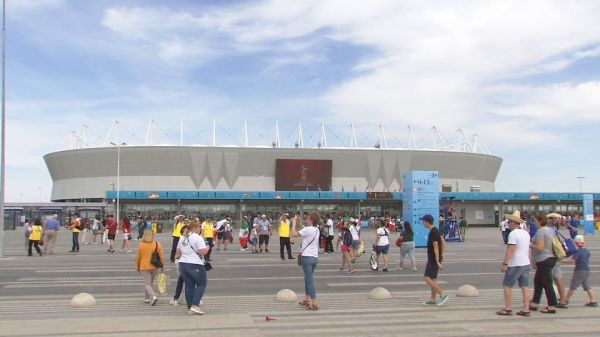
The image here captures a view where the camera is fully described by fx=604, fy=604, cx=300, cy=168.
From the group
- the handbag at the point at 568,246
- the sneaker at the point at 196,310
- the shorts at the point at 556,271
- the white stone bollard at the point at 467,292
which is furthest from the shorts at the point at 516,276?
the sneaker at the point at 196,310

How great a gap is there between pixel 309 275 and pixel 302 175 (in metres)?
86.7

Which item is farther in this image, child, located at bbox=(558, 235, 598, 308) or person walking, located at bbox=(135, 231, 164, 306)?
person walking, located at bbox=(135, 231, 164, 306)

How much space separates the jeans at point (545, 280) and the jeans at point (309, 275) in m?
3.58

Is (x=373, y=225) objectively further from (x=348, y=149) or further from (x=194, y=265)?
(x=194, y=265)

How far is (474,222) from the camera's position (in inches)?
3078

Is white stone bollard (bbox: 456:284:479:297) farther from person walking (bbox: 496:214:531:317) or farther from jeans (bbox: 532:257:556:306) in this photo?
person walking (bbox: 496:214:531:317)

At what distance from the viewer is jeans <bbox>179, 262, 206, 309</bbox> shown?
9.44 metres

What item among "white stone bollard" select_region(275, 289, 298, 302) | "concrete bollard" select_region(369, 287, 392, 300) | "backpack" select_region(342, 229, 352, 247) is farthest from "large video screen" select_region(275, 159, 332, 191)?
"white stone bollard" select_region(275, 289, 298, 302)

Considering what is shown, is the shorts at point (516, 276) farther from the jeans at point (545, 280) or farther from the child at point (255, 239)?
the child at point (255, 239)

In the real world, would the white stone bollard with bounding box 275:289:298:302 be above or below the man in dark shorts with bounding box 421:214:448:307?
below

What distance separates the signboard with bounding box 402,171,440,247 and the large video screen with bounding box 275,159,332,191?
67012mm

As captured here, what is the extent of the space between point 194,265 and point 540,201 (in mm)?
79873

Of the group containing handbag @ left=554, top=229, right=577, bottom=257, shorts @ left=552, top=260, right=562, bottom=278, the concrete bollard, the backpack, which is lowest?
the concrete bollard

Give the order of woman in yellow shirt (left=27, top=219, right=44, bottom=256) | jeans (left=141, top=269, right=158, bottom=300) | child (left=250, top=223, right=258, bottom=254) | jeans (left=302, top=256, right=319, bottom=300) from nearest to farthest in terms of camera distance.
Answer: jeans (left=302, top=256, right=319, bottom=300)
jeans (left=141, top=269, right=158, bottom=300)
woman in yellow shirt (left=27, top=219, right=44, bottom=256)
child (left=250, top=223, right=258, bottom=254)
